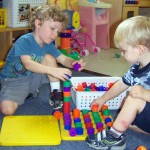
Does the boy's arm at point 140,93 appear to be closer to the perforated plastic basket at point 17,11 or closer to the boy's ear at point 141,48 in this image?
the boy's ear at point 141,48

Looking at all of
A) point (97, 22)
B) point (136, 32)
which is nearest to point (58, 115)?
point (136, 32)

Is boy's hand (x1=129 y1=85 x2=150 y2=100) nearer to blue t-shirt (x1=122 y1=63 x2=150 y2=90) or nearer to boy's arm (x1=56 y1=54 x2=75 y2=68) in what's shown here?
blue t-shirt (x1=122 y1=63 x2=150 y2=90)

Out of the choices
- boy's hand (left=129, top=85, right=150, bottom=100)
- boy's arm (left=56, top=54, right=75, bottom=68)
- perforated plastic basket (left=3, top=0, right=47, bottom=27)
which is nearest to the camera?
boy's hand (left=129, top=85, right=150, bottom=100)

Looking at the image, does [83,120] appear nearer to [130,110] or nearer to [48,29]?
[130,110]

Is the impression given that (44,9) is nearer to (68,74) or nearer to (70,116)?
(68,74)

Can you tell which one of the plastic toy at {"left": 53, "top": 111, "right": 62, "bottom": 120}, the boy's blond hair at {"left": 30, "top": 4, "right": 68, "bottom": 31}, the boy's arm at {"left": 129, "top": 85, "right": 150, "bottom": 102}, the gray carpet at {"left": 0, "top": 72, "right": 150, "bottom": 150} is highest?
the boy's blond hair at {"left": 30, "top": 4, "right": 68, "bottom": 31}

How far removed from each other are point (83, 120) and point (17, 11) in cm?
101

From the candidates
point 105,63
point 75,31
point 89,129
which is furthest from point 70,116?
point 75,31

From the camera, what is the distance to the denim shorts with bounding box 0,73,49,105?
130cm

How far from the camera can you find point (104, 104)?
1324 mm

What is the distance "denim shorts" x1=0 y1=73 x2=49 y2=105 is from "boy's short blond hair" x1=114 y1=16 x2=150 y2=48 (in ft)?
1.89

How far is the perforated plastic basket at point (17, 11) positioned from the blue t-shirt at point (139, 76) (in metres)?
1.08

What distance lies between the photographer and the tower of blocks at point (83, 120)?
1.09 m

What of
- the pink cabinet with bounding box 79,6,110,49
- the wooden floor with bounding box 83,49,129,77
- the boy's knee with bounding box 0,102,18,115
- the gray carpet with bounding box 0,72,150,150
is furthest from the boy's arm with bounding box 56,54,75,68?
the pink cabinet with bounding box 79,6,110,49
